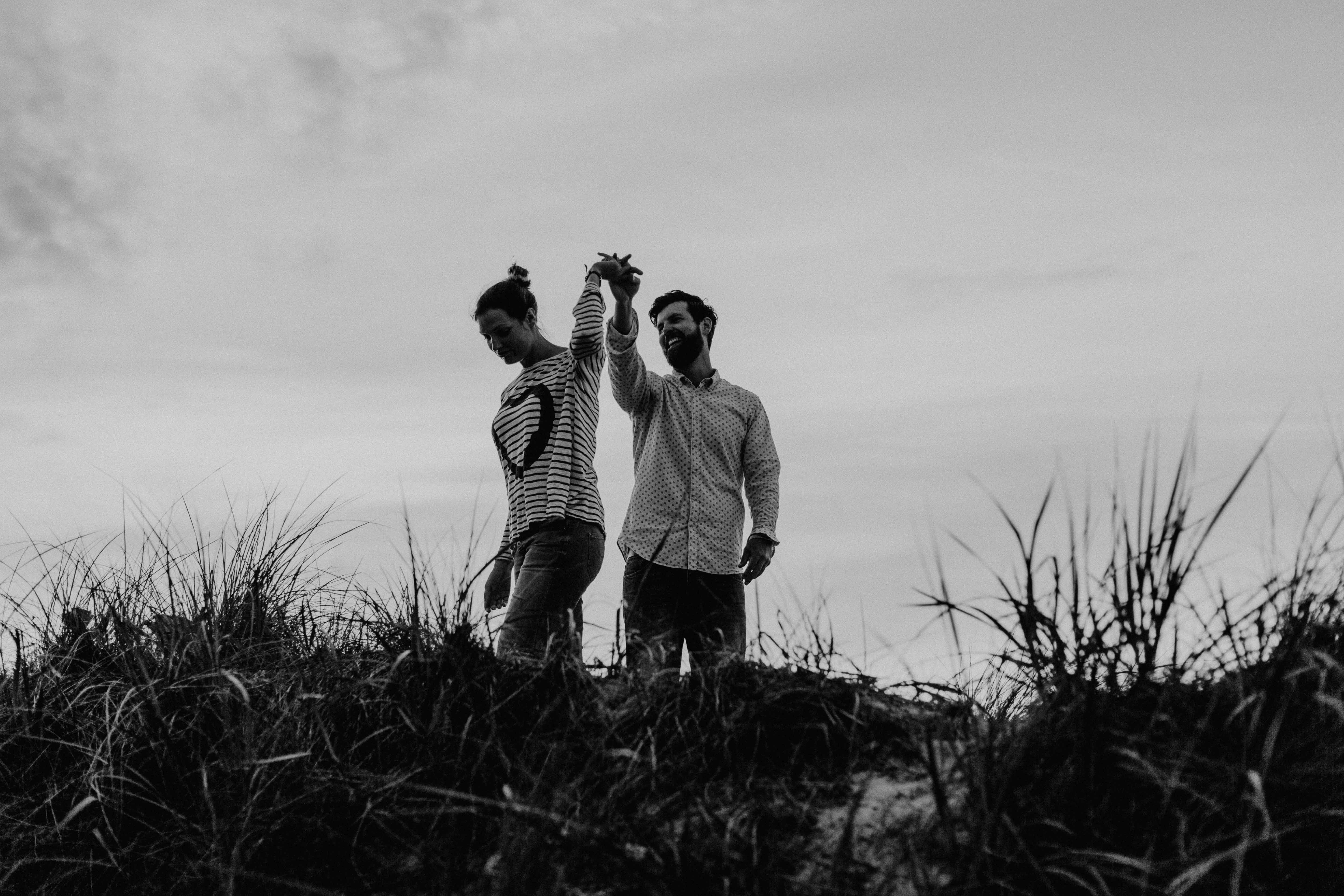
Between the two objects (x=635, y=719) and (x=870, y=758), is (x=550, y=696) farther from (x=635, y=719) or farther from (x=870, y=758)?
(x=870, y=758)

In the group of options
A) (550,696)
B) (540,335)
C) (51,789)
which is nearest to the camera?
(550,696)

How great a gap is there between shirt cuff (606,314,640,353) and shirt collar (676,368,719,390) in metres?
0.42

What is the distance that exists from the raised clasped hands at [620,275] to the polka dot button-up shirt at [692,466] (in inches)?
5.0

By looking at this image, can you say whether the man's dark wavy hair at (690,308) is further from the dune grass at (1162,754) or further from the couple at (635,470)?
the dune grass at (1162,754)

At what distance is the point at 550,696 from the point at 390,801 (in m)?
0.52

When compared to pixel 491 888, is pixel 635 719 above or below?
above

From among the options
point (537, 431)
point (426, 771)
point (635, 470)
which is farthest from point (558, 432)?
point (426, 771)

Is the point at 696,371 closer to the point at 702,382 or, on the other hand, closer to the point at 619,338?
the point at 702,382

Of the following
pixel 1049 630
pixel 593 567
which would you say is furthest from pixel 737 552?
pixel 1049 630

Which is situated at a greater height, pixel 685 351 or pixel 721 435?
pixel 685 351

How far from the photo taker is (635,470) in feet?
16.2

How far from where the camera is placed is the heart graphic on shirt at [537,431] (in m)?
4.39

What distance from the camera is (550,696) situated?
11.1 ft

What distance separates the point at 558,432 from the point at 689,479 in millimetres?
636
